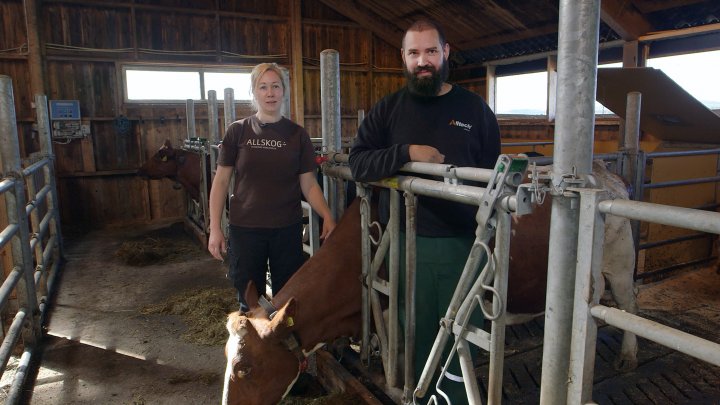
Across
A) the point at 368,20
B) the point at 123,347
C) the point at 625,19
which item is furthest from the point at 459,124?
the point at 368,20

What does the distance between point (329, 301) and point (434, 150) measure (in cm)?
90

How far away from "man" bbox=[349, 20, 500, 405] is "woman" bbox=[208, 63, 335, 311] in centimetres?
67

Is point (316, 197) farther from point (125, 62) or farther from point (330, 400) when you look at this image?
point (125, 62)

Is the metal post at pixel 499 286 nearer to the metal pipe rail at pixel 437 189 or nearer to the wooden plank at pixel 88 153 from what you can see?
the metal pipe rail at pixel 437 189

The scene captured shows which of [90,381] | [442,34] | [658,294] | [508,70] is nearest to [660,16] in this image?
[508,70]

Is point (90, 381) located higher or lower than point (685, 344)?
lower

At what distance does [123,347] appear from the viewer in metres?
3.40

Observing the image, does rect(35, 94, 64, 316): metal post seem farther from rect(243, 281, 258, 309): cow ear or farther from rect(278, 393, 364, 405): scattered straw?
rect(243, 281, 258, 309): cow ear

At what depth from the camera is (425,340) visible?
201 centimetres

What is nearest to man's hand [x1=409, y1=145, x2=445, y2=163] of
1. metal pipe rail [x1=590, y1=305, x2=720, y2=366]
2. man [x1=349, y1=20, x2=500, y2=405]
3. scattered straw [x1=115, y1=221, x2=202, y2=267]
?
man [x1=349, y1=20, x2=500, y2=405]

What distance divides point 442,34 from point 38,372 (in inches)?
119

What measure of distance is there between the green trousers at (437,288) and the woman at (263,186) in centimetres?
81

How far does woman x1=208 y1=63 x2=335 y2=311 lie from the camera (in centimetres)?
252

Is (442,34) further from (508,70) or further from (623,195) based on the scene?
(508,70)
